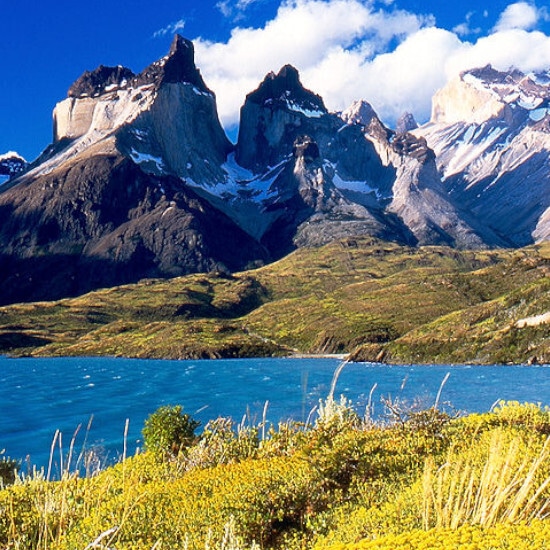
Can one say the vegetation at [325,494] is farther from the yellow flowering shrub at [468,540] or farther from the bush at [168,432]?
the bush at [168,432]

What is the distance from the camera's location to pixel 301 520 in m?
12.5

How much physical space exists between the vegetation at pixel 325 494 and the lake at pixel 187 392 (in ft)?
90.0

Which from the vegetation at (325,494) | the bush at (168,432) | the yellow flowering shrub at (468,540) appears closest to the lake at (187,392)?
the bush at (168,432)

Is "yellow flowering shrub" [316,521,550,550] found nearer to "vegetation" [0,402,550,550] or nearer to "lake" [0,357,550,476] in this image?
"vegetation" [0,402,550,550]

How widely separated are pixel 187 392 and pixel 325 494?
295 feet

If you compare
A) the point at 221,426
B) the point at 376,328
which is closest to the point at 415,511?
the point at 221,426

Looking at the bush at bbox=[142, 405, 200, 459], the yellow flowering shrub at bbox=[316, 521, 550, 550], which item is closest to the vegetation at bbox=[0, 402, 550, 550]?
the yellow flowering shrub at bbox=[316, 521, 550, 550]

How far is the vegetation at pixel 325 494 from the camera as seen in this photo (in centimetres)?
872

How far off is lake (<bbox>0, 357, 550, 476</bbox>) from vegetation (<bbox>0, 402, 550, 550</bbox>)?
2742 centimetres

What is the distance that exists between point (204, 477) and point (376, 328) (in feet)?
568

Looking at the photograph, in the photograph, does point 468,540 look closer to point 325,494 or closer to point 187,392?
point 325,494

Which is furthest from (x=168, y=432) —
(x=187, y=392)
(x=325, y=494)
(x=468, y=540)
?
(x=187, y=392)

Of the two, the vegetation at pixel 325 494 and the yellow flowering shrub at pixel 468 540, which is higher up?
the yellow flowering shrub at pixel 468 540

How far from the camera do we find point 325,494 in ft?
43.3
